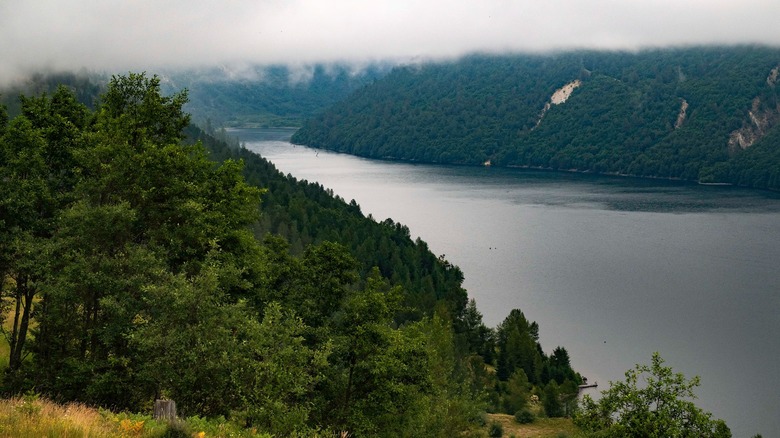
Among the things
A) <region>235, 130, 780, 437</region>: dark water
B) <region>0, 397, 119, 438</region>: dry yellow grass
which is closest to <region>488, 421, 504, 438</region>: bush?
<region>235, 130, 780, 437</region>: dark water

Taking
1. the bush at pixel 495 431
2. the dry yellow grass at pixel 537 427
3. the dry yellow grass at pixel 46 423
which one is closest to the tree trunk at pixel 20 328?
the dry yellow grass at pixel 46 423

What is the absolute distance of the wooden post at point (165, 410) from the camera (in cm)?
1766

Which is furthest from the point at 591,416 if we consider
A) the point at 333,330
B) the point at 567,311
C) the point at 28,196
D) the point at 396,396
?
the point at 567,311

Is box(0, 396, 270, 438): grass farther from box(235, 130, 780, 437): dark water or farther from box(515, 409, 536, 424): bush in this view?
box(235, 130, 780, 437): dark water

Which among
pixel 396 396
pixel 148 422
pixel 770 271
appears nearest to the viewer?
pixel 148 422

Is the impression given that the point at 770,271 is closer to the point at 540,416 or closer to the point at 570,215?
the point at 570,215

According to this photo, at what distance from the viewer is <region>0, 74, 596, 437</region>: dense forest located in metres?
23.0

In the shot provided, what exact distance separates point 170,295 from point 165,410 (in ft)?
18.1

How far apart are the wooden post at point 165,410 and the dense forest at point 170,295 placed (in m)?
3.69

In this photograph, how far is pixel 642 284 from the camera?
115000mm

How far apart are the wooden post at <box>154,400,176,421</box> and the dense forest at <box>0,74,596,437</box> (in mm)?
3688

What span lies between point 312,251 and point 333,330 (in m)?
3.85

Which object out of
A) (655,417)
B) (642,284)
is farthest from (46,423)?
(642,284)

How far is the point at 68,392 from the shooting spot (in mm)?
26078
